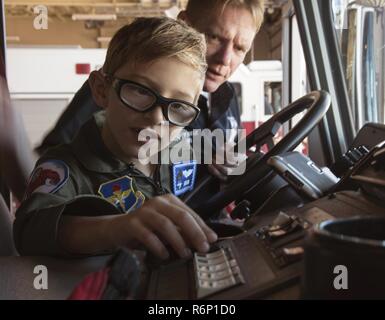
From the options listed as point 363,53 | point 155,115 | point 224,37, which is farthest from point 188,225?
point 363,53

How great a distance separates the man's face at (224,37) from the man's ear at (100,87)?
54cm

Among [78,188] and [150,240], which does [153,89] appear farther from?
[150,240]

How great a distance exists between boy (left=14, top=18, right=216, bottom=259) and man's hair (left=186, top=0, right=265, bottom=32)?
0.45 meters

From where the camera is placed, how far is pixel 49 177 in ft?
3.22

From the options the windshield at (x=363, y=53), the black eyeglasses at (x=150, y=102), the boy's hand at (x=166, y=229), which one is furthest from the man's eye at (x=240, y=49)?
the boy's hand at (x=166, y=229)

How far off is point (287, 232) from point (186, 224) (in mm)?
134

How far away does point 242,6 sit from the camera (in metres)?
1.58

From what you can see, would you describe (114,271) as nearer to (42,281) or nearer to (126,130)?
(42,281)

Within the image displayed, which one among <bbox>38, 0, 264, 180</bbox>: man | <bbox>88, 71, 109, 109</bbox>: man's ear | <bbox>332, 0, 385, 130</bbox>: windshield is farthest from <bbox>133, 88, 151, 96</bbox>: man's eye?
<bbox>332, 0, 385, 130</bbox>: windshield

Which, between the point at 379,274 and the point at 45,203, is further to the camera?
the point at 45,203

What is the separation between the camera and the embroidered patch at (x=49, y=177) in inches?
37.3

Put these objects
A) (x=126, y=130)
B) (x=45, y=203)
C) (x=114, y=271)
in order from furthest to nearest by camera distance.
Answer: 1. (x=126, y=130)
2. (x=45, y=203)
3. (x=114, y=271)

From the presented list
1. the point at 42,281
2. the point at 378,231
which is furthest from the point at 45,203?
the point at 378,231

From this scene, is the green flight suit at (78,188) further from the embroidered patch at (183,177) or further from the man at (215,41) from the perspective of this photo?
the man at (215,41)
